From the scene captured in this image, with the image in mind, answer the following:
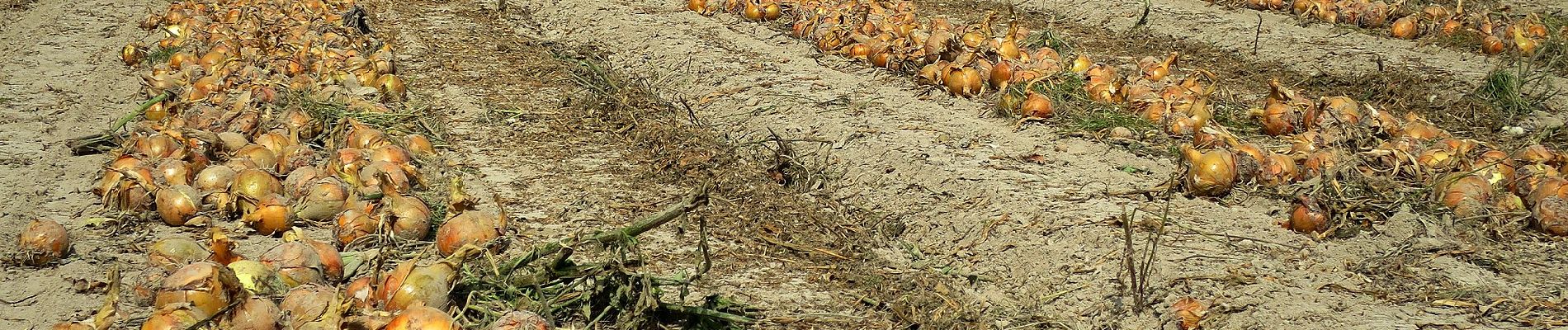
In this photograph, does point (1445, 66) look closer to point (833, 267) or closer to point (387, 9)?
point (833, 267)

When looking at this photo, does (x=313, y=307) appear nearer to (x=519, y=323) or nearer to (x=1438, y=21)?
(x=519, y=323)

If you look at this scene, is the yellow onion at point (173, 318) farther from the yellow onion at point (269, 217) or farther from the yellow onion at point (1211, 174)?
the yellow onion at point (1211, 174)

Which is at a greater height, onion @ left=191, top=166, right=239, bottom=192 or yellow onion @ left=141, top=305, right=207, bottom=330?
yellow onion @ left=141, top=305, right=207, bottom=330

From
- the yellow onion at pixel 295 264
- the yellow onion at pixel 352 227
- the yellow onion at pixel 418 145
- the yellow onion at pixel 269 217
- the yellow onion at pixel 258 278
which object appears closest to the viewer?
the yellow onion at pixel 258 278

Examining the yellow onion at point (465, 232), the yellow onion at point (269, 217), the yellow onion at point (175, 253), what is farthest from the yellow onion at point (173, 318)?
the yellow onion at point (269, 217)

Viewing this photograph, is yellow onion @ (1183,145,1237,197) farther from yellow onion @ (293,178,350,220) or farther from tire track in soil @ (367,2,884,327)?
yellow onion @ (293,178,350,220)

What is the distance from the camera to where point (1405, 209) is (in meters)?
4.09

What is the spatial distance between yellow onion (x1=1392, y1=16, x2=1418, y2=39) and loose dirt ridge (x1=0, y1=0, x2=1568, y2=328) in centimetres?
12

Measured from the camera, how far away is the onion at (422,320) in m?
2.58

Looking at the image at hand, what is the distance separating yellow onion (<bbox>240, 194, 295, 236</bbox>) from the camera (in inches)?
155

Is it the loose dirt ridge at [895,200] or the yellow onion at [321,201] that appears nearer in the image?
the loose dirt ridge at [895,200]

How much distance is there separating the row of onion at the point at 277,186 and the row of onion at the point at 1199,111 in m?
2.63

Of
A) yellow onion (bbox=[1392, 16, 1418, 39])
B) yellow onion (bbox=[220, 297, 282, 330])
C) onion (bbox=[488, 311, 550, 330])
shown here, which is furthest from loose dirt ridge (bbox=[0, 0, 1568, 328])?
onion (bbox=[488, 311, 550, 330])

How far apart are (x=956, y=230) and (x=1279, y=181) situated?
1.27m
